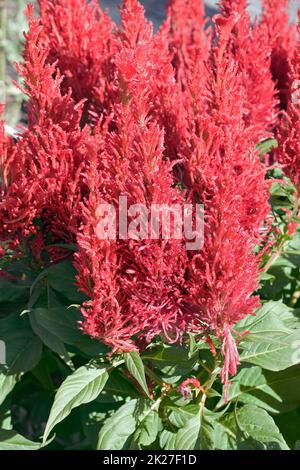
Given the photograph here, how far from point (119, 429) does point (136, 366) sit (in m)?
0.21

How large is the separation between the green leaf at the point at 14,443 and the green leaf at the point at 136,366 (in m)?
0.41

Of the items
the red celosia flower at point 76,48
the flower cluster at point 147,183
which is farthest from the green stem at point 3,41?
the flower cluster at point 147,183

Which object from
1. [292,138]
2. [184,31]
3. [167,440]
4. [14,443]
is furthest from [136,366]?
[184,31]

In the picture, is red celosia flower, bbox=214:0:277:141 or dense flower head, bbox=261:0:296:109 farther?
dense flower head, bbox=261:0:296:109

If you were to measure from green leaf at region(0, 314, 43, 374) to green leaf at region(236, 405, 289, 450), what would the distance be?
581 mm

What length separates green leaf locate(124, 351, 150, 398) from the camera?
147cm

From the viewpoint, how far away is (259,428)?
1.58 metres

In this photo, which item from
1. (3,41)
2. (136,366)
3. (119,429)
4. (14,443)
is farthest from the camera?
(3,41)

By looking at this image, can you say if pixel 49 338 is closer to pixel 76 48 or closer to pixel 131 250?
pixel 131 250

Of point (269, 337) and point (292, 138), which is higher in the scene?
point (292, 138)

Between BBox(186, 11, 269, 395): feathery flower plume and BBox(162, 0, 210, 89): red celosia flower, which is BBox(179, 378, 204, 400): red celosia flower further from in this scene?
BBox(162, 0, 210, 89): red celosia flower

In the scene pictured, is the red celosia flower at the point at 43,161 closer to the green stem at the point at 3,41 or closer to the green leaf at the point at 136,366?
the green leaf at the point at 136,366

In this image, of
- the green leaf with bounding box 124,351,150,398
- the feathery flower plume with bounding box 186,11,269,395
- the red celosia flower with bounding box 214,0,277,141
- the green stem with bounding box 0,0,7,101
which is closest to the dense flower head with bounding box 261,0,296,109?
the red celosia flower with bounding box 214,0,277,141
